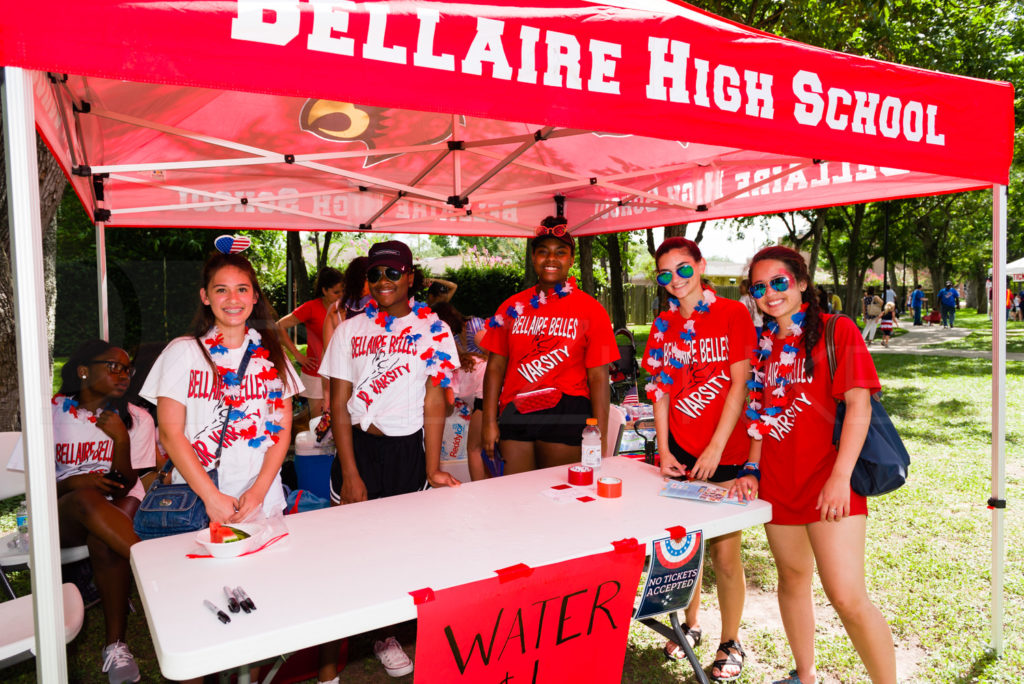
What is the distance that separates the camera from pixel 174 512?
223 centimetres

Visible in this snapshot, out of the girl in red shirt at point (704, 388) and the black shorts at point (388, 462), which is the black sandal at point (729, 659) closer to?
the girl in red shirt at point (704, 388)

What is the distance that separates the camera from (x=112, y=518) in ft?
9.16

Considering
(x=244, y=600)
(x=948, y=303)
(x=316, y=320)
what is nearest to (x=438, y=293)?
(x=316, y=320)

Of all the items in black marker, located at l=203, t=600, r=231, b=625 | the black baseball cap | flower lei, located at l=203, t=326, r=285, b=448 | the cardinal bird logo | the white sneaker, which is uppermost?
the cardinal bird logo

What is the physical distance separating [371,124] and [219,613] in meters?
3.23

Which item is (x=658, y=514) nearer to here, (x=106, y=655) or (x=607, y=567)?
(x=607, y=567)

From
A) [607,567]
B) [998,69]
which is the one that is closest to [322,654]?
[607,567]

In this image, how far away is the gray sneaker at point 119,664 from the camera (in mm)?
2697

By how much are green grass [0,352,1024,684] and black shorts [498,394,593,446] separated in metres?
1.02

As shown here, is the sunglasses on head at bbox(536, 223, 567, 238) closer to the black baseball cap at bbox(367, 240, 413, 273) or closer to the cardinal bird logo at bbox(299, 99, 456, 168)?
the black baseball cap at bbox(367, 240, 413, 273)

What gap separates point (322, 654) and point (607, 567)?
1228mm

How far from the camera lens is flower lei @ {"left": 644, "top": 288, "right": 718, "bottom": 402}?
2.69 m

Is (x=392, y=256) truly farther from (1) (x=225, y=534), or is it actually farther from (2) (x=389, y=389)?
(1) (x=225, y=534)

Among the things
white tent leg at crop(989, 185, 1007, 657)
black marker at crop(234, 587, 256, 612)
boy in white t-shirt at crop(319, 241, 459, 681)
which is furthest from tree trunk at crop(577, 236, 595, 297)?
black marker at crop(234, 587, 256, 612)
